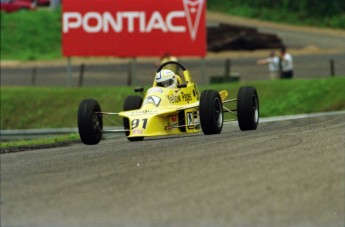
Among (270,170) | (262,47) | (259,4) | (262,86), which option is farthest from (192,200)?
(259,4)

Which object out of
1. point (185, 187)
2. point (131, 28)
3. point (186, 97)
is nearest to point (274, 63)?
point (131, 28)

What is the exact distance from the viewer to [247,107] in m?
19.9

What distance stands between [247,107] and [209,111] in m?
1.29

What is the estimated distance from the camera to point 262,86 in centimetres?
3497

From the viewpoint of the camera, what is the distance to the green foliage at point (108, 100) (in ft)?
108

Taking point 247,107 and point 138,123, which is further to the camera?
point 247,107

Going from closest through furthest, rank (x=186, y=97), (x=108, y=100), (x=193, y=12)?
(x=186, y=97) → (x=108, y=100) → (x=193, y=12)

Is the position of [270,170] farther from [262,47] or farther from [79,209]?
[262,47]

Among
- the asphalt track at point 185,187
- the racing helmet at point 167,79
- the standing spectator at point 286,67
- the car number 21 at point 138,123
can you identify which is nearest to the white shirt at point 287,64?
the standing spectator at point 286,67

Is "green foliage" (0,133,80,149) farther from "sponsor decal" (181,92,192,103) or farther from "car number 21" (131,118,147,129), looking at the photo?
"sponsor decal" (181,92,192,103)

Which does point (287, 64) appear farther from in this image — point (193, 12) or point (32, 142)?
point (32, 142)

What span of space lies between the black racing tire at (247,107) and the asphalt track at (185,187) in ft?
15.3

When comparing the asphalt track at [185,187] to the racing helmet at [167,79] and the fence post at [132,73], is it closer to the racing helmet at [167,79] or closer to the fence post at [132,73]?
the racing helmet at [167,79]

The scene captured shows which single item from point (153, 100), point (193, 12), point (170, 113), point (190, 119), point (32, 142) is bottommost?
point (32, 142)
